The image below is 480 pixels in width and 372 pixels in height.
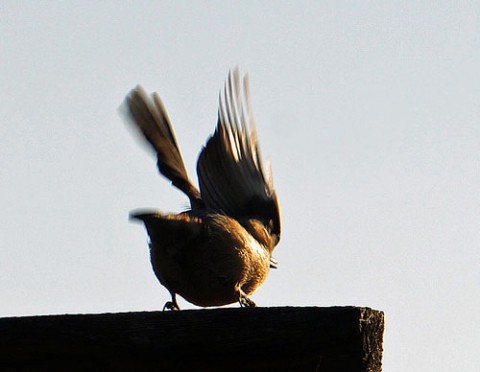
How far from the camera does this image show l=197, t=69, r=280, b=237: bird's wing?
5523 millimetres

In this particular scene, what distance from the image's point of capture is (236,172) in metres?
5.71

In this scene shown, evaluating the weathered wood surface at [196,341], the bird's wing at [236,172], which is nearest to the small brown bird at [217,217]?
the bird's wing at [236,172]

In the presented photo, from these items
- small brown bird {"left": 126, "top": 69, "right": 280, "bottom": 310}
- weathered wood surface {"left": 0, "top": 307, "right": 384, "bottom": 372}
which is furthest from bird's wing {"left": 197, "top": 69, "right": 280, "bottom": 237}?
weathered wood surface {"left": 0, "top": 307, "right": 384, "bottom": 372}

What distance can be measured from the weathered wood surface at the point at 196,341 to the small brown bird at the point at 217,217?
2.15 meters

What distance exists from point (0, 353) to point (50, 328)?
117 millimetres

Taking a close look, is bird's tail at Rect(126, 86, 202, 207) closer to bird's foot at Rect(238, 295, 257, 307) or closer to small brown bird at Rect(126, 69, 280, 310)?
small brown bird at Rect(126, 69, 280, 310)

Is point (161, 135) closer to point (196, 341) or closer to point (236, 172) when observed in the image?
point (236, 172)

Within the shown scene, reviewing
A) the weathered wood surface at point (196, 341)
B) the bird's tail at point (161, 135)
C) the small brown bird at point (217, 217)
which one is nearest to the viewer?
the weathered wood surface at point (196, 341)

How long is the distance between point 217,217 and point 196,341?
9.45 ft

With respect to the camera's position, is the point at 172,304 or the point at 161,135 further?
the point at 161,135

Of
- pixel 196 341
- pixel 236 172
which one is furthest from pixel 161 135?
pixel 196 341

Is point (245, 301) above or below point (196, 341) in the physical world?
above

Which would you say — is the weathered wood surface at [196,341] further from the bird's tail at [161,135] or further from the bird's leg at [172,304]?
the bird's tail at [161,135]

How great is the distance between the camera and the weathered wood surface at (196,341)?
1.93 meters
